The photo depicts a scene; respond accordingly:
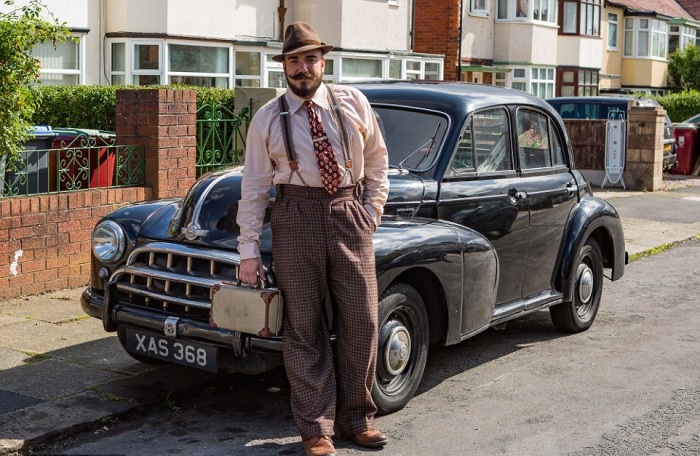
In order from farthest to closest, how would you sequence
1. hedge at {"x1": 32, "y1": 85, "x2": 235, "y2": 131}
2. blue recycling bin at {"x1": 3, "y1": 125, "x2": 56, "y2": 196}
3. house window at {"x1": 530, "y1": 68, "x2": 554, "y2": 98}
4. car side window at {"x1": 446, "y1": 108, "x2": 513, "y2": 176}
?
house window at {"x1": 530, "y1": 68, "x2": 554, "y2": 98} < hedge at {"x1": 32, "y1": 85, "x2": 235, "y2": 131} < blue recycling bin at {"x1": 3, "y1": 125, "x2": 56, "y2": 196} < car side window at {"x1": 446, "y1": 108, "x2": 513, "y2": 176}

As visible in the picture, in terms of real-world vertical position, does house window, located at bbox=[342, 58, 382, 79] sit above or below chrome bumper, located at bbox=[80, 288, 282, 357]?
above

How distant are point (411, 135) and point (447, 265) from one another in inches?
41.8

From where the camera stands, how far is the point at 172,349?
223 inches

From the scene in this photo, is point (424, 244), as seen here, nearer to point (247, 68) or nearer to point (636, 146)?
point (636, 146)

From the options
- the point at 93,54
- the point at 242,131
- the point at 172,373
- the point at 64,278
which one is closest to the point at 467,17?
the point at 93,54

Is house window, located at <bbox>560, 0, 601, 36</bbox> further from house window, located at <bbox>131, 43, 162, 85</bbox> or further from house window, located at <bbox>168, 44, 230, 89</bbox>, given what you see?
house window, located at <bbox>131, 43, 162, 85</bbox>

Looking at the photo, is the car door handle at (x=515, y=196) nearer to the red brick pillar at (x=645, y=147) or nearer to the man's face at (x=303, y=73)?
the man's face at (x=303, y=73)

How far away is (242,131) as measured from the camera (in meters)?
11.4

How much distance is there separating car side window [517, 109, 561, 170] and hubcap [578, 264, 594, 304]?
0.84 metres

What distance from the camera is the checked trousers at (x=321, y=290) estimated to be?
5.18m

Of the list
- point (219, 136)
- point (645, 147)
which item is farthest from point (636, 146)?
point (219, 136)

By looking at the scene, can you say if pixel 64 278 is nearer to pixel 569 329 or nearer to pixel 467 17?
pixel 569 329

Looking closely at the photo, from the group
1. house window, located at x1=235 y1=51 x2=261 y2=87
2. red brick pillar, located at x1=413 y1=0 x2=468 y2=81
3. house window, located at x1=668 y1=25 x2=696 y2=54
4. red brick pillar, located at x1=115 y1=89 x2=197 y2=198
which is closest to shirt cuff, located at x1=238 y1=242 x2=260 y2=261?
red brick pillar, located at x1=115 y1=89 x2=197 y2=198

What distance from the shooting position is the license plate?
18.1 ft
